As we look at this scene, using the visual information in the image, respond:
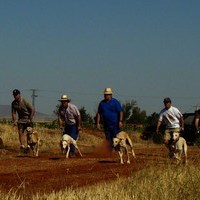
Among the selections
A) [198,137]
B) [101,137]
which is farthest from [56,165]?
[101,137]

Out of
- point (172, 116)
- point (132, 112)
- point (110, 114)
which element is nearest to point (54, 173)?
point (110, 114)

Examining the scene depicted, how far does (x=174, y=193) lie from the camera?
9242 millimetres

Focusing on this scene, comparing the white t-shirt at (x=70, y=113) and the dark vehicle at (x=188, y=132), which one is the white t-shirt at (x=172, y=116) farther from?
the dark vehicle at (x=188, y=132)

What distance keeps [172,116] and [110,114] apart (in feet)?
5.71

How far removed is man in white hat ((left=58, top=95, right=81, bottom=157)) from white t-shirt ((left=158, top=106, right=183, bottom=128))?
2.68 meters

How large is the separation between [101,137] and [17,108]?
722 inches

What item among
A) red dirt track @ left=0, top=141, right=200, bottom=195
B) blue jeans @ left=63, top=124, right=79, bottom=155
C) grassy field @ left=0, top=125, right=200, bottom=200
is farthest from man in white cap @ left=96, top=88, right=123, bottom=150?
grassy field @ left=0, top=125, right=200, bottom=200

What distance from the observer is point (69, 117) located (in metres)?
19.3

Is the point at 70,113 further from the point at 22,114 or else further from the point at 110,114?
the point at 22,114

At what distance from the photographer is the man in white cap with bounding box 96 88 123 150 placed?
18.2m

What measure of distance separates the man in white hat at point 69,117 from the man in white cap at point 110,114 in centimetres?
100

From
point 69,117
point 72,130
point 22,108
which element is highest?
point 22,108

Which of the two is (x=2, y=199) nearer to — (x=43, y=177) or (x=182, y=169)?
(x=43, y=177)

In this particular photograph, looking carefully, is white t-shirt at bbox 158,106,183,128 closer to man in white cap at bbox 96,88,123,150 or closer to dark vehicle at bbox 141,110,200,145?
man in white cap at bbox 96,88,123,150
